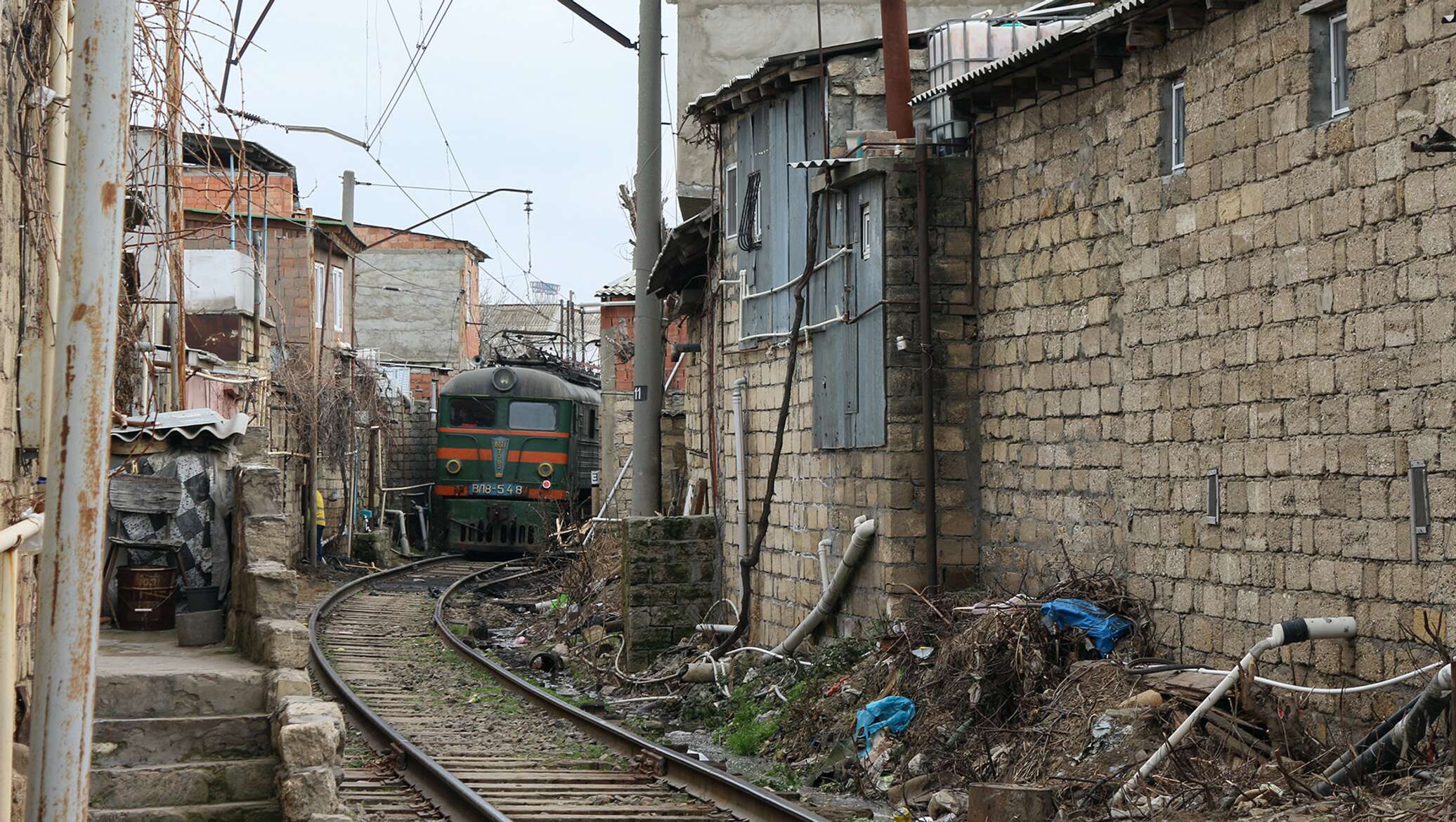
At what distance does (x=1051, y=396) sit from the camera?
11.0 meters

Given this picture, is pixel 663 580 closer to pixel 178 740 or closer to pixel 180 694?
pixel 180 694

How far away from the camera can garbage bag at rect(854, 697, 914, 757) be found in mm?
10266

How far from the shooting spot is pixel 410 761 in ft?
35.7

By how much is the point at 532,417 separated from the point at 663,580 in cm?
1507

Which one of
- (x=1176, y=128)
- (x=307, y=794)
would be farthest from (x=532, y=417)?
(x=307, y=794)

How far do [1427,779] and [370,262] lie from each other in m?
43.0

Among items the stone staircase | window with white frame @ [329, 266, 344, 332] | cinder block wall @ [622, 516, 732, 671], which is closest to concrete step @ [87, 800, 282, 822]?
the stone staircase

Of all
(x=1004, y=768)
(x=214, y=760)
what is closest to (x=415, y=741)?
(x=214, y=760)

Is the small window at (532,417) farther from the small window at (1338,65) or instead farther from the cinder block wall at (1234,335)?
the small window at (1338,65)

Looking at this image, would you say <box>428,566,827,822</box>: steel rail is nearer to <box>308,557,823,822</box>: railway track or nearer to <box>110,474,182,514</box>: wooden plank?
<box>308,557,823,822</box>: railway track

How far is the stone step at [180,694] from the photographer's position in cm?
853

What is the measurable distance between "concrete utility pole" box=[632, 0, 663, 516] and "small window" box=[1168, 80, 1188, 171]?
752cm

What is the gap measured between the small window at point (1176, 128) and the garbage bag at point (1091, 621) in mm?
2746

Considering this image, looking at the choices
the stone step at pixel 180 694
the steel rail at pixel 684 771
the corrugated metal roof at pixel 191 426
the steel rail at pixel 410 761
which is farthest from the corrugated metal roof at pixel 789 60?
the stone step at pixel 180 694
